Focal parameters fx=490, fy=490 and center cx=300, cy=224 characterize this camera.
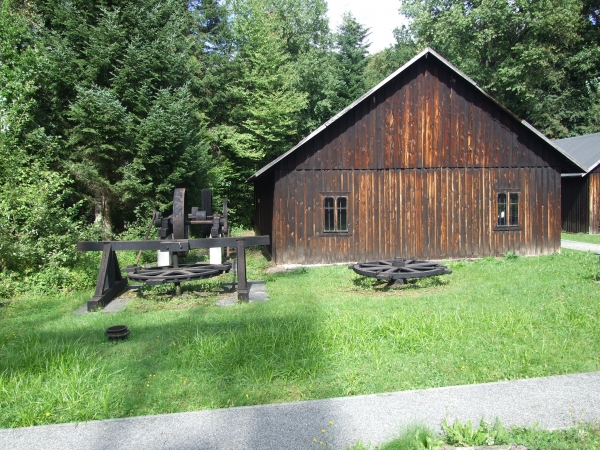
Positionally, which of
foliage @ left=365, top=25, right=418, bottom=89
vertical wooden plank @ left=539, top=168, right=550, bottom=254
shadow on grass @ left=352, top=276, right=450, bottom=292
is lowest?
shadow on grass @ left=352, top=276, right=450, bottom=292

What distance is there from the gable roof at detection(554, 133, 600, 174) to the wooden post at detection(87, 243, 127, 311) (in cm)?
2084

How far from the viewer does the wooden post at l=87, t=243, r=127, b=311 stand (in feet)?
30.4

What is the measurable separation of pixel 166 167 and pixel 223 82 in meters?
13.9

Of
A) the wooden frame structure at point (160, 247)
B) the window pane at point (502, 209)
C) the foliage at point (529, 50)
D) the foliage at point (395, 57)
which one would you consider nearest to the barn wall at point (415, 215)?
the window pane at point (502, 209)

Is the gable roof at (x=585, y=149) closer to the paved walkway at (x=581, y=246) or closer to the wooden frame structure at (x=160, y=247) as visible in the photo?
the paved walkway at (x=581, y=246)

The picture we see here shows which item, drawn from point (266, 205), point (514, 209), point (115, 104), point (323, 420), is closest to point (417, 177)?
point (514, 209)

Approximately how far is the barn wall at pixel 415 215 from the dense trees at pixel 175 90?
16.8 feet

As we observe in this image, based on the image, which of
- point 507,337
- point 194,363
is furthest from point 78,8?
point 507,337

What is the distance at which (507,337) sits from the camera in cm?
643

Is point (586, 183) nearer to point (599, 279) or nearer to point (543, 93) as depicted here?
point (543, 93)

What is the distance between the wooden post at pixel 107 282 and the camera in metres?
9.27

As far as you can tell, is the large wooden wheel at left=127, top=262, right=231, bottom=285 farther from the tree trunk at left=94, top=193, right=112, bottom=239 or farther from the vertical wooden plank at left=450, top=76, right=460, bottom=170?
the vertical wooden plank at left=450, top=76, right=460, bottom=170

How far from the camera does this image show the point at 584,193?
23.8m

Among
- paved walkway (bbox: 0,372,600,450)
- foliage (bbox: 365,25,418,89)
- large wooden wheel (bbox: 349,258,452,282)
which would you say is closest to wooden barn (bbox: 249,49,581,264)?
large wooden wheel (bbox: 349,258,452,282)
